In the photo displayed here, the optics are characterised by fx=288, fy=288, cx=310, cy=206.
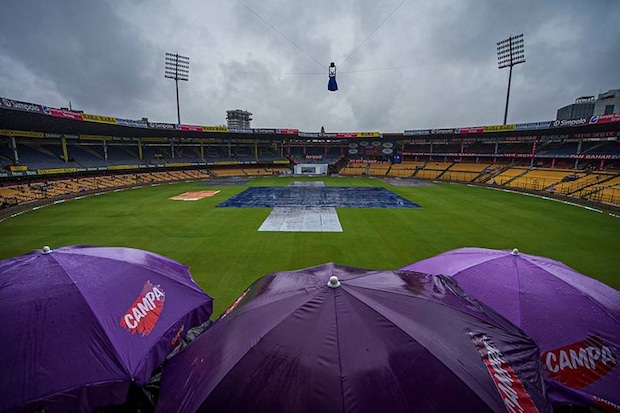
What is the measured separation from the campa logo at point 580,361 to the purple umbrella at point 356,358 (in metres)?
1.10

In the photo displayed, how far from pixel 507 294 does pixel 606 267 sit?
10258mm

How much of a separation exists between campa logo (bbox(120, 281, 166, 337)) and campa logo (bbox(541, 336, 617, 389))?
15.1 feet

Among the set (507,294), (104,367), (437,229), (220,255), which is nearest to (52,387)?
(104,367)

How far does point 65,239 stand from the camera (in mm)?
13648

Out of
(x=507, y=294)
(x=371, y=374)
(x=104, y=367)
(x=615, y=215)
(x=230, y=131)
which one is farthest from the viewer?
(x=230, y=131)

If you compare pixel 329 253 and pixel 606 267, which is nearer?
pixel 606 267

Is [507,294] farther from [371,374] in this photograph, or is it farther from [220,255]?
[220,255]

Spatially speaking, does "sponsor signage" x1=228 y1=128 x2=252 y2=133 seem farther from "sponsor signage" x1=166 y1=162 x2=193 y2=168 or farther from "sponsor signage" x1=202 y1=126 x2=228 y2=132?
"sponsor signage" x1=166 y1=162 x2=193 y2=168

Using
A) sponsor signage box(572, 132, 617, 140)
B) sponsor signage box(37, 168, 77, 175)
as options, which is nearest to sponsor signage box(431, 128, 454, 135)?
sponsor signage box(572, 132, 617, 140)

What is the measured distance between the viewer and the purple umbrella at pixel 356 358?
1.88 m

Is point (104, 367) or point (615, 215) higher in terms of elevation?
point (104, 367)

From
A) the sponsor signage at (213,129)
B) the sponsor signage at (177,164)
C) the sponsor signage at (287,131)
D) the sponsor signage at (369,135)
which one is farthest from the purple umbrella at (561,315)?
the sponsor signage at (177,164)

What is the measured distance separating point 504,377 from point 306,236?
Result: 1208 cm

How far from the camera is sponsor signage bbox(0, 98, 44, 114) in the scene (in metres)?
21.2
